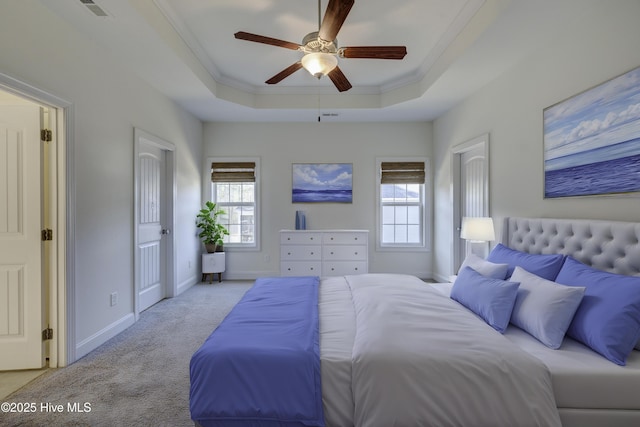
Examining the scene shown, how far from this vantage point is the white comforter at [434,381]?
4.40 feet

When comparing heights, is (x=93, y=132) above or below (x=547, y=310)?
above

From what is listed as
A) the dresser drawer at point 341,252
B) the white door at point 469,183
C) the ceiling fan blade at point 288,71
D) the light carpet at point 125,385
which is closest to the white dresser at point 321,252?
the dresser drawer at point 341,252

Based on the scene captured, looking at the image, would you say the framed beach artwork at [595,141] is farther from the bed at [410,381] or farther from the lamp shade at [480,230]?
the bed at [410,381]

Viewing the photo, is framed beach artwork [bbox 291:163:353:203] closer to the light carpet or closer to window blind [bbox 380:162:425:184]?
window blind [bbox 380:162:425:184]

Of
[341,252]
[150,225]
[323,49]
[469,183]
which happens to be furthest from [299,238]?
[323,49]

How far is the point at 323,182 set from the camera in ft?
17.1

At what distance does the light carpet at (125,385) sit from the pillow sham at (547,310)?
199 centimetres

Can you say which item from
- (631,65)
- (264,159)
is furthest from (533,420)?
(264,159)

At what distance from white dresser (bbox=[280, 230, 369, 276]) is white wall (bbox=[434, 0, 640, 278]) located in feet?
6.54

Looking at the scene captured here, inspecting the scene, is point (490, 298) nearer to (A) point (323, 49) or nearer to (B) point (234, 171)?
(A) point (323, 49)

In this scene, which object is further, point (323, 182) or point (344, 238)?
point (323, 182)

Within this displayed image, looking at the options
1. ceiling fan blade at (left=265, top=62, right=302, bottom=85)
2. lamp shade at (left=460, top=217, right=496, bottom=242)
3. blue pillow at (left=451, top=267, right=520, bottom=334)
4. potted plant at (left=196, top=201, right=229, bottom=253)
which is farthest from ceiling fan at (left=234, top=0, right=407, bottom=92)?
potted plant at (left=196, top=201, right=229, bottom=253)

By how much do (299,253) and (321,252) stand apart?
1.10ft

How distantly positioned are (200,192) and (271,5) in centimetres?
326
